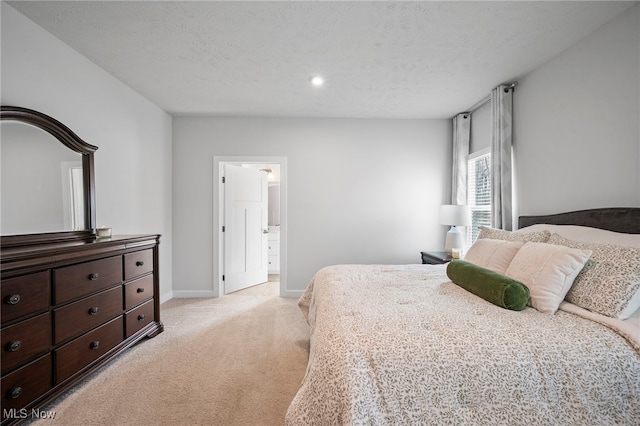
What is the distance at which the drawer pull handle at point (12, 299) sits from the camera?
4.60 ft

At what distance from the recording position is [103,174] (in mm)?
2592

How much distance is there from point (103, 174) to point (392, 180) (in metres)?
3.43

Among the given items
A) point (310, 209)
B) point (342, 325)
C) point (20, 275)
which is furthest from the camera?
point (310, 209)

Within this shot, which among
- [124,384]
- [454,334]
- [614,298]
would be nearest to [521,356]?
[454,334]

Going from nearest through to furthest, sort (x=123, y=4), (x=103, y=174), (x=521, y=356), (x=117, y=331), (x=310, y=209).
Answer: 1. (x=521, y=356)
2. (x=123, y=4)
3. (x=117, y=331)
4. (x=103, y=174)
5. (x=310, y=209)

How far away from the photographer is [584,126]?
2014 mm

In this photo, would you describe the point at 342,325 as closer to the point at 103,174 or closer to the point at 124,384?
the point at 124,384

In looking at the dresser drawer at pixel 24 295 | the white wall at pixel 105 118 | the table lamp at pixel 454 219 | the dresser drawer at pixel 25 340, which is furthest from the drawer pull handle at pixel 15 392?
the table lamp at pixel 454 219

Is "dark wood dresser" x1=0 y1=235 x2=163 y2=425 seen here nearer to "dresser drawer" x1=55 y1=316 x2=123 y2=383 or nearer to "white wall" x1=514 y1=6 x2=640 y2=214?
"dresser drawer" x1=55 y1=316 x2=123 y2=383

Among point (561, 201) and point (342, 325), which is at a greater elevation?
point (561, 201)

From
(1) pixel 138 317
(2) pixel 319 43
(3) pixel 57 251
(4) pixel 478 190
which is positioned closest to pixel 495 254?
(4) pixel 478 190

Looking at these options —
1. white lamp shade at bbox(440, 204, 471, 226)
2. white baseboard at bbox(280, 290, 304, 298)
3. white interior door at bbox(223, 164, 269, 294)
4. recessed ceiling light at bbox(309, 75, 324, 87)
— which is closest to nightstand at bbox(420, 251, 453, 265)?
white lamp shade at bbox(440, 204, 471, 226)

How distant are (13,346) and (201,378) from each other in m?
1.07

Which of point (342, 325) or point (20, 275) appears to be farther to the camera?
point (20, 275)
